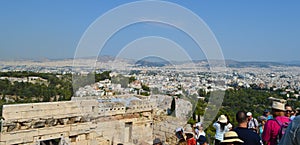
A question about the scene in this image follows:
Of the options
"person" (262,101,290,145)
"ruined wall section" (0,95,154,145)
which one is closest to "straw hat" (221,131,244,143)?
"person" (262,101,290,145)

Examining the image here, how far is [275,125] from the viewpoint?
3410 mm

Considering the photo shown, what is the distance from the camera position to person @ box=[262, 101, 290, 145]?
3.40 meters

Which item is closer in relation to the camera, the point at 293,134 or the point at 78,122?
the point at 293,134

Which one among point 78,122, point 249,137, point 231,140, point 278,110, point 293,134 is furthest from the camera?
point 78,122

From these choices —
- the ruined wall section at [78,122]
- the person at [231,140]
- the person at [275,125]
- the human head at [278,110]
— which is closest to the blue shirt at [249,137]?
the person at [231,140]

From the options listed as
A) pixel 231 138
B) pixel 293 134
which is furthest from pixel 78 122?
pixel 293 134

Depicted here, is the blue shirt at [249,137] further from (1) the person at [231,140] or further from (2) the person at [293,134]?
(2) the person at [293,134]

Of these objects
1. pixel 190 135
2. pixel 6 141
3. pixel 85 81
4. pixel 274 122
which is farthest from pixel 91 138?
pixel 274 122

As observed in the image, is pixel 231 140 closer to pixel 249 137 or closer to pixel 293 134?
pixel 249 137

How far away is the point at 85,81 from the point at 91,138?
291 centimetres

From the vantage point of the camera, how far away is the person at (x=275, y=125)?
340 centimetres

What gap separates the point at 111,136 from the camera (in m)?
8.02

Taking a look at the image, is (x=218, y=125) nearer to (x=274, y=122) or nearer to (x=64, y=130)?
(x=274, y=122)

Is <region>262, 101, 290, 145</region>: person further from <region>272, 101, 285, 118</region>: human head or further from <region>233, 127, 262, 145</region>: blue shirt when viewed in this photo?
<region>233, 127, 262, 145</region>: blue shirt
